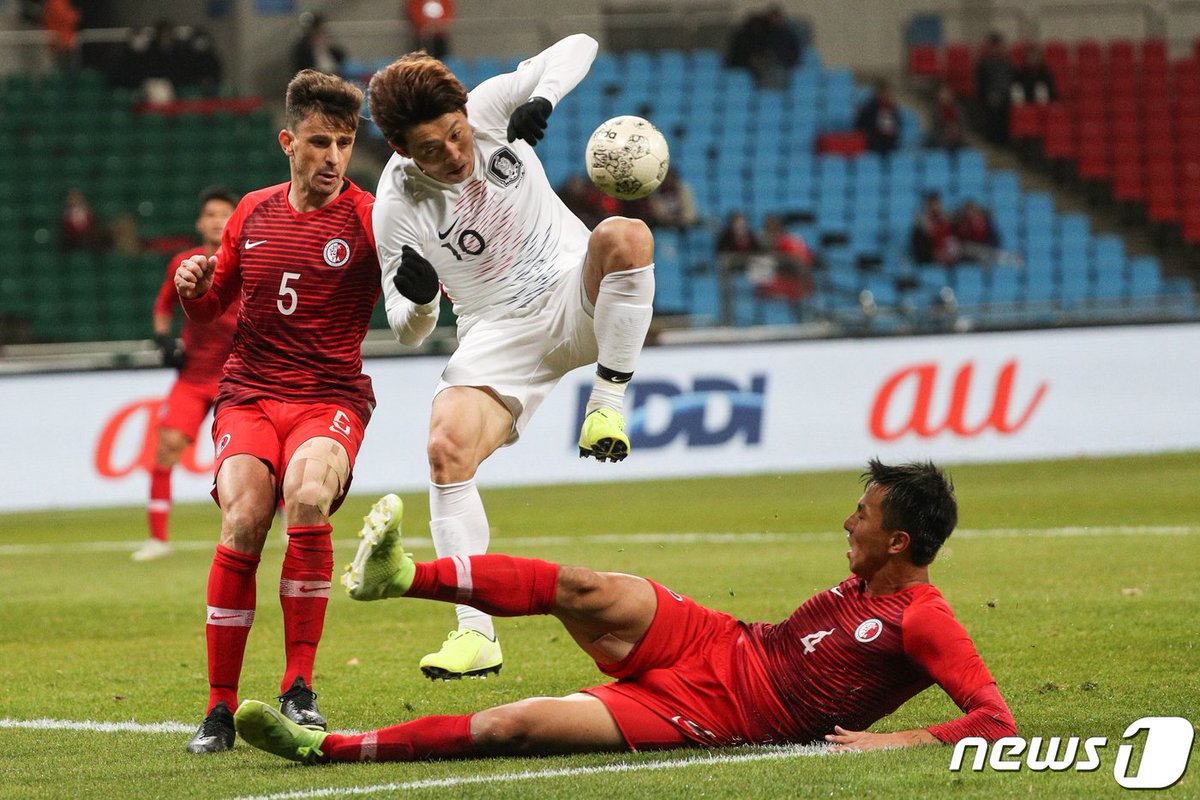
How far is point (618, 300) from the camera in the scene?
20.0 ft

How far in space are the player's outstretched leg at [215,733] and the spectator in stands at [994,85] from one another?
2021 cm

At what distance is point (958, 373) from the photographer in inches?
646

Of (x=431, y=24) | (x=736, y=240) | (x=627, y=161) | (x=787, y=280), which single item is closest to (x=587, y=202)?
(x=736, y=240)

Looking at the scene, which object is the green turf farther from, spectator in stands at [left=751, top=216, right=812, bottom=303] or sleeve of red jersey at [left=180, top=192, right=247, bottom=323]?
spectator in stands at [left=751, top=216, right=812, bottom=303]

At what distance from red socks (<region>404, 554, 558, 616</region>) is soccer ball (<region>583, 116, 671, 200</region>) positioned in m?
1.83

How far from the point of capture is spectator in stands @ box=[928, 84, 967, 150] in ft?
78.0

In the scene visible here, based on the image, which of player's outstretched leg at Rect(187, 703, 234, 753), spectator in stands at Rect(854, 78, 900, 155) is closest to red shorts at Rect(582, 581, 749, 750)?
player's outstretched leg at Rect(187, 703, 234, 753)

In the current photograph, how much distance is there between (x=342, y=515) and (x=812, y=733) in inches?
389

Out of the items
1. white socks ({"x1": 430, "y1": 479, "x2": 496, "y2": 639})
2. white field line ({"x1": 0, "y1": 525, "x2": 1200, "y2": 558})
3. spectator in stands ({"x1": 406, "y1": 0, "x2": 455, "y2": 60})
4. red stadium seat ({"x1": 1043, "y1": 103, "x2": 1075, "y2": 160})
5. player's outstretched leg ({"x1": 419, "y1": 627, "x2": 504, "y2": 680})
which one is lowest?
white field line ({"x1": 0, "y1": 525, "x2": 1200, "y2": 558})

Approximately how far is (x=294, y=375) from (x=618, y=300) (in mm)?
1187

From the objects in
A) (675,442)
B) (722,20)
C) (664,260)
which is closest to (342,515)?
(675,442)

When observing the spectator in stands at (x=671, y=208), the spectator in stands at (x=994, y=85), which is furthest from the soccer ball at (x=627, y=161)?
the spectator in stands at (x=994, y=85)

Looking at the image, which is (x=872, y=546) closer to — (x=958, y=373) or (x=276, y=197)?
(x=276, y=197)

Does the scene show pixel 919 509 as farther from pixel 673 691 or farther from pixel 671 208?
pixel 671 208
